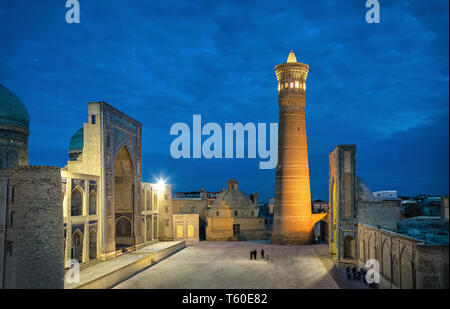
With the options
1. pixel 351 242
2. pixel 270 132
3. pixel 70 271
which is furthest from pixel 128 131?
pixel 351 242

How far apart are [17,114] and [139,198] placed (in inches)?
399

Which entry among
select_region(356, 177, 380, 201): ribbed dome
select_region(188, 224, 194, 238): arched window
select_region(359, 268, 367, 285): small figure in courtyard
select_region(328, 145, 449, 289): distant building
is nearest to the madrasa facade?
select_region(188, 224, 194, 238): arched window

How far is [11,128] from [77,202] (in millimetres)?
8321

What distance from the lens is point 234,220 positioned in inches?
1484

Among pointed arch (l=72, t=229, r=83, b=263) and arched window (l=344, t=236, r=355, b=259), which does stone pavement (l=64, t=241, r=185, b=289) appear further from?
arched window (l=344, t=236, r=355, b=259)

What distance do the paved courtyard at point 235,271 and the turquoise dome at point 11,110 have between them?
1320cm

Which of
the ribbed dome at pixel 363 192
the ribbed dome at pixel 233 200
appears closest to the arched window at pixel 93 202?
the ribbed dome at pixel 363 192

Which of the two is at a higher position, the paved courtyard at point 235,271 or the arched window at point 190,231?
the arched window at point 190,231

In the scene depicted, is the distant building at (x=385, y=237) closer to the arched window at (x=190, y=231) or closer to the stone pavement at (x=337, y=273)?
the stone pavement at (x=337, y=273)

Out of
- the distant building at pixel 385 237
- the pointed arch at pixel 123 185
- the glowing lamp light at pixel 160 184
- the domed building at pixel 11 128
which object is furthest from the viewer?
the glowing lamp light at pixel 160 184

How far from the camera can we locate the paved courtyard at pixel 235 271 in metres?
18.9

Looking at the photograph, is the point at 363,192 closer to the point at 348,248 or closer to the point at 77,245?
the point at 348,248
